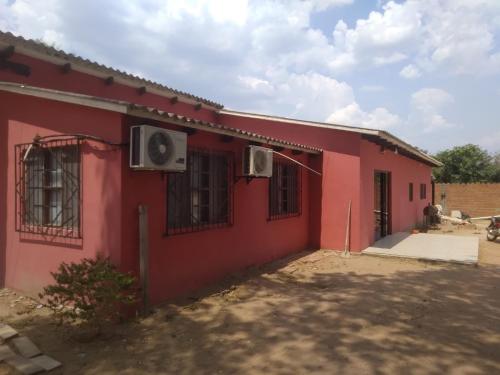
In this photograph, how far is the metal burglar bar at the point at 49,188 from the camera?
5.35 meters

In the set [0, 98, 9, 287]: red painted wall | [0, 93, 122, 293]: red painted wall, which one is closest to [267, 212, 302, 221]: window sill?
[0, 93, 122, 293]: red painted wall

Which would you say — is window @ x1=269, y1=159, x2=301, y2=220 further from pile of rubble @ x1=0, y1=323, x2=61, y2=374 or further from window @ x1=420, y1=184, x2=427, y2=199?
window @ x1=420, y1=184, x2=427, y2=199

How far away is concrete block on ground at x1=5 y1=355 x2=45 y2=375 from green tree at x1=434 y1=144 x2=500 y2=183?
107 ft

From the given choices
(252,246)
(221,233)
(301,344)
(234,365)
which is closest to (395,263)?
(252,246)

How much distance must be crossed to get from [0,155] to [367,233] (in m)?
8.18

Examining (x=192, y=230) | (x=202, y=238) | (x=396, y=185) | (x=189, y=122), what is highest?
→ (x=189, y=122)

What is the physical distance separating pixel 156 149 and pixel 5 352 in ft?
8.58

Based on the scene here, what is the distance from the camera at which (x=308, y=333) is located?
4570mm

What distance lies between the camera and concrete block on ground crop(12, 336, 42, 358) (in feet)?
13.1

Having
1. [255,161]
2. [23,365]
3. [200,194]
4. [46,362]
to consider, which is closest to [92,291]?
[46,362]

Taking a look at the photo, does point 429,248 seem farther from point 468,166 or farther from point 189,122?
point 468,166

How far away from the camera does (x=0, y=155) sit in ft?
20.5

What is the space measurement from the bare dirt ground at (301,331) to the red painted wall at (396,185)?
10.9 feet

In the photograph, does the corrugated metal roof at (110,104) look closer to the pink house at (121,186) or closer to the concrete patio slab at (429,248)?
the pink house at (121,186)
